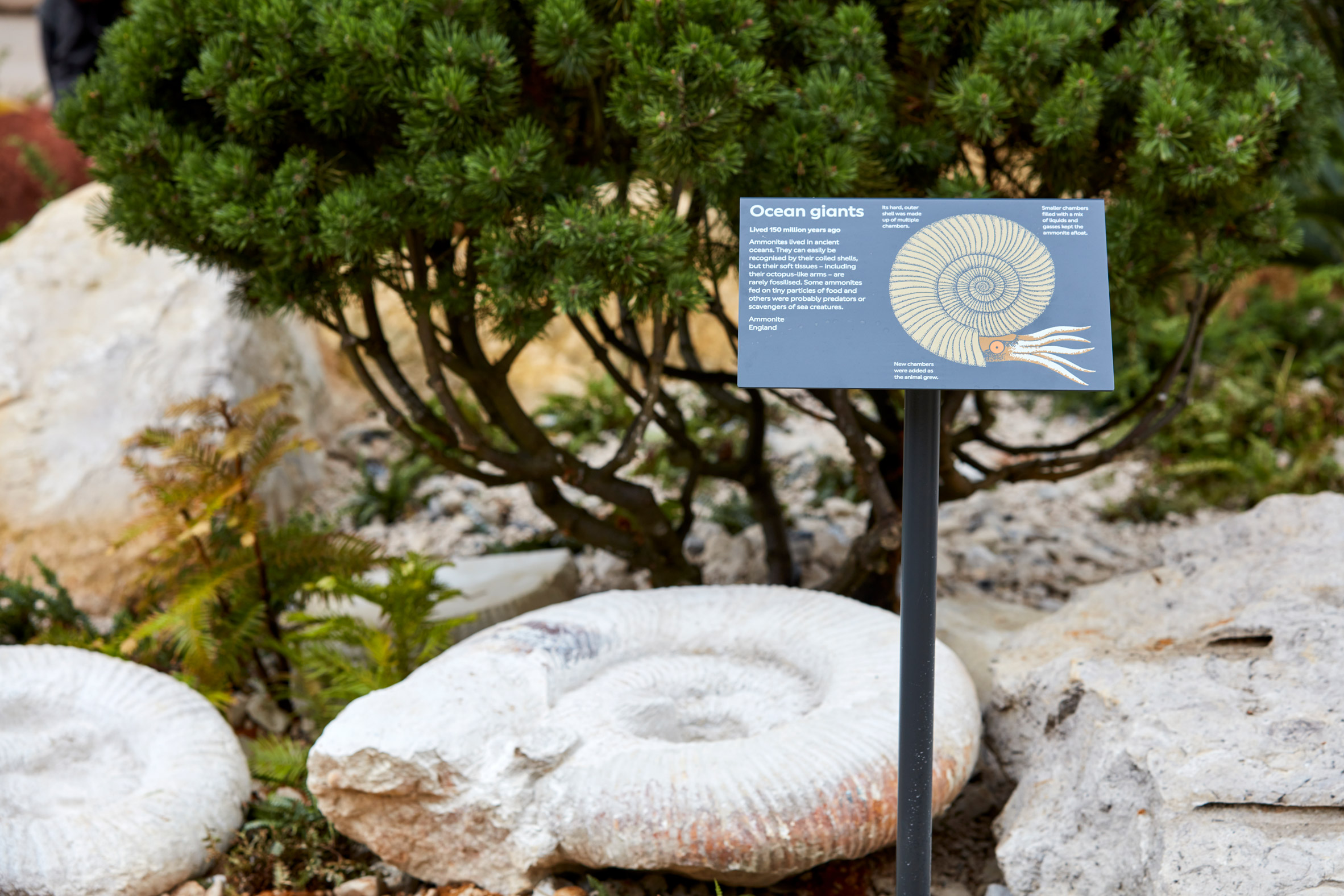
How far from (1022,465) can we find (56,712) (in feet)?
9.51

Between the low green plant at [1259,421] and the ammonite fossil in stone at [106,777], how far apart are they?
4.08m

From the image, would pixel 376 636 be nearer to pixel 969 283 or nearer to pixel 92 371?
Result: pixel 969 283

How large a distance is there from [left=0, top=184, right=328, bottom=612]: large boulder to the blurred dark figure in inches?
80.5

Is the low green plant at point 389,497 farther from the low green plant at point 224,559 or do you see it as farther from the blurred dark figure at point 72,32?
the blurred dark figure at point 72,32

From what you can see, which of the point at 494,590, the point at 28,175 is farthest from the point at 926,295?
the point at 28,175

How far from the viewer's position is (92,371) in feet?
15.2

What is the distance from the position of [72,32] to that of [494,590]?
5.69 m

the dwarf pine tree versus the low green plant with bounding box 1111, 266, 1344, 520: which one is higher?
the dwarf pine tree

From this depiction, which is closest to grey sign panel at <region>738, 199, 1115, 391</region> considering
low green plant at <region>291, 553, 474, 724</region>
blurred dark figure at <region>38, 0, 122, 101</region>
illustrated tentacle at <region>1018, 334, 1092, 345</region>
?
illustrated tentacle at <region>1018, 334, 1092, 345</region>

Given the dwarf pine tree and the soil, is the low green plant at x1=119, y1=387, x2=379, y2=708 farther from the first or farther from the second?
the soil

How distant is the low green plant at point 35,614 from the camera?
368cm

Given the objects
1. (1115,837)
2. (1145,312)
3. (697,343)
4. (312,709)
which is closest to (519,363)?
(697,343)

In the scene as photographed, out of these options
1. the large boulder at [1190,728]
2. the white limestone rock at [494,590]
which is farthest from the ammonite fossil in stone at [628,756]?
the white limestone rock at [494,590]

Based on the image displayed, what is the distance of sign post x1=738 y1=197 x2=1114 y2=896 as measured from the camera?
5.60 ft
